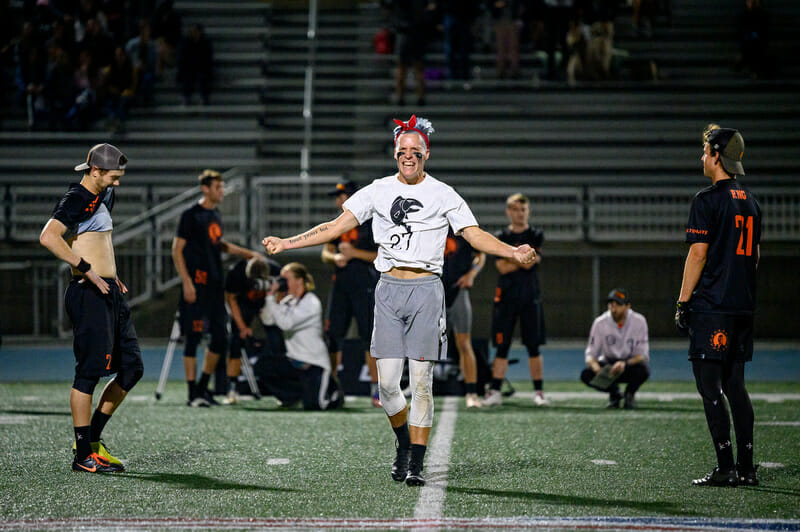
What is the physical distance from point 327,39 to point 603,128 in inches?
268

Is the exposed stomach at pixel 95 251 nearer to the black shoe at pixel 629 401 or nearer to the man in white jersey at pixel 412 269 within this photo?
the man in white jersey at pixel 412 269

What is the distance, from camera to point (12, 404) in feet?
32.2

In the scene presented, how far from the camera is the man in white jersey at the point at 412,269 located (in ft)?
18.7

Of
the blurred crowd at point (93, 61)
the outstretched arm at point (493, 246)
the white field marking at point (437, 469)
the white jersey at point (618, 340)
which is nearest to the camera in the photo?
the white field marking at point (437, 469)

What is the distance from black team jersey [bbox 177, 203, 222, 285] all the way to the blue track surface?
3.14 meters

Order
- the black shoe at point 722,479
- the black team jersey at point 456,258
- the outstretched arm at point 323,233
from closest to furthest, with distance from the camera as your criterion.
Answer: the black shoe at point 722,479
the outstretched arm at point 323,233
the black team jersey at point 456,258

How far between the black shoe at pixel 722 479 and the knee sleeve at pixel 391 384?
1.69m

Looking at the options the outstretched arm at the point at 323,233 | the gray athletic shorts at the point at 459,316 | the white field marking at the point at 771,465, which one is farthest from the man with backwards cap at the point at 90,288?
the gray athletic shorts at the point at 459,316

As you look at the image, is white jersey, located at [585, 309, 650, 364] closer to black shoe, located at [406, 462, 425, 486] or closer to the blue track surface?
the blue track surface

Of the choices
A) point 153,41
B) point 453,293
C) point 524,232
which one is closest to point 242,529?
point 453,293

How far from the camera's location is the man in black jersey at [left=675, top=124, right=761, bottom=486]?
5.65 metres

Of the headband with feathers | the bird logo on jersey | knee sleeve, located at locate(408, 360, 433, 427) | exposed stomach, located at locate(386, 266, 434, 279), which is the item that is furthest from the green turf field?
the headband with feathers

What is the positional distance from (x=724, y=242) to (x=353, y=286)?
461 cm

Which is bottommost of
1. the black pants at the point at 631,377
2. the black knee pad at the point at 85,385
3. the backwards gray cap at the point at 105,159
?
the black pants at the point at 631,377
